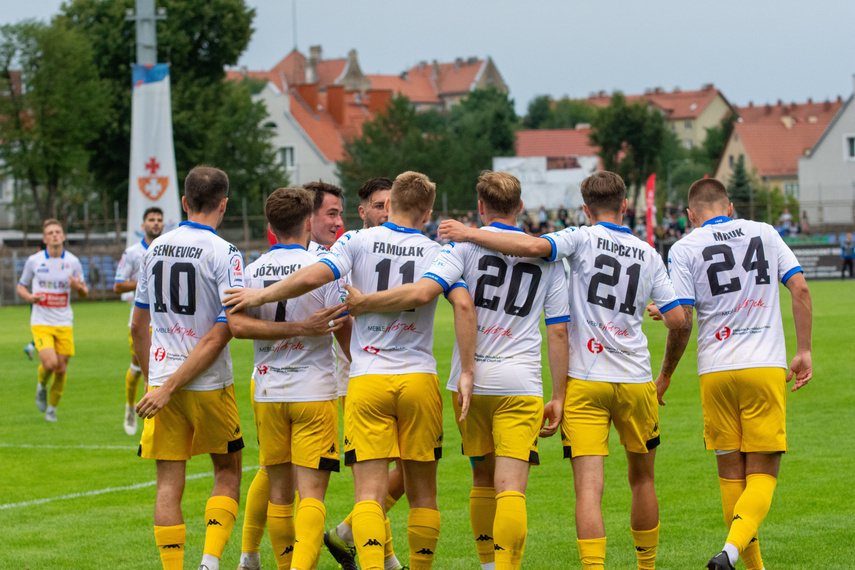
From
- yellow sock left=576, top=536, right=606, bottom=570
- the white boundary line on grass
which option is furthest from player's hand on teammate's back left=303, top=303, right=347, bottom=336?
the white boundary line on grass

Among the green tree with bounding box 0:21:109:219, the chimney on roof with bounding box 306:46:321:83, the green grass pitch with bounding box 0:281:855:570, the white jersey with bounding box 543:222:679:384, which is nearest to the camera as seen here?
the white jersey with bounding box 543:222:679:384

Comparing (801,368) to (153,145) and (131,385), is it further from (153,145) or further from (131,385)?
(153,145)

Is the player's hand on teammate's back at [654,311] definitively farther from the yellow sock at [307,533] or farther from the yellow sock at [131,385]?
the yellow sock at [131,385]

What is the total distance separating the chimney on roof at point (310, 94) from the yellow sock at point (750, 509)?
81110 mm

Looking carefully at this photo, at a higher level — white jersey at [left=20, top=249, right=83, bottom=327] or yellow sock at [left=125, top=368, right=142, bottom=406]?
white jersey at [left=20, top=249, right=83, bottom=327]

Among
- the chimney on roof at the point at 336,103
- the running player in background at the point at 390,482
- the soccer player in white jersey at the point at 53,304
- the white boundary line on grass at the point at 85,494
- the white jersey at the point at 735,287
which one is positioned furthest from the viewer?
the chimney on roof at the point at 336,103

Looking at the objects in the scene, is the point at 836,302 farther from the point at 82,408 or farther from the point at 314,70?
the point at 314,70

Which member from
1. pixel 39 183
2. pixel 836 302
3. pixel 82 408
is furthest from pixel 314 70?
pixel 82 408

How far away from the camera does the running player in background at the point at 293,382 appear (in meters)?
5.53

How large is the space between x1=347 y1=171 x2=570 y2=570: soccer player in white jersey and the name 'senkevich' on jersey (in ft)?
0.96

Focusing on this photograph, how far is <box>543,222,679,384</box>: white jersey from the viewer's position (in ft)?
18.5

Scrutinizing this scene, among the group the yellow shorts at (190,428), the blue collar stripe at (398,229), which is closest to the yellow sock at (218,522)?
the yellow shorts at (190,428)

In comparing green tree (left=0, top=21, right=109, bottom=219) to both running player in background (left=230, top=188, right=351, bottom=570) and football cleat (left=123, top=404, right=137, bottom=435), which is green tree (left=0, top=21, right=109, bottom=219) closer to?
football cleat (left=123, top=404, right=137, bottom=435)

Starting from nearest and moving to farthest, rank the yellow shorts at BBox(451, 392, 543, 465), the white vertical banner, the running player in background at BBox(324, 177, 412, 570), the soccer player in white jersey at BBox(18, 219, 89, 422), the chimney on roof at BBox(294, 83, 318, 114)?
1. the yellow shorts at BBox(451, 392, 543, 465)
2. the running player in background at BBox(324, 177, 412, 570)
3. the soccer player in white jersey at BBox(18, 219, 89, 422)
4. the white vertical banner
5. the chimney on roof at BBox(294, 83, 318, 114)
